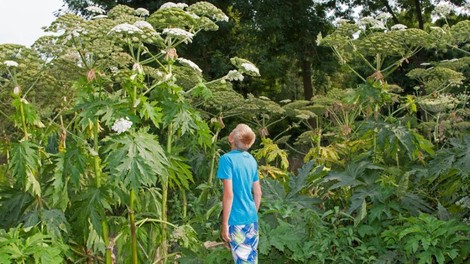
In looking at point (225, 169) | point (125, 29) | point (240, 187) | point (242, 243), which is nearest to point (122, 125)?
point (125, 29)

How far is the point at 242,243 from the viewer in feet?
19.4

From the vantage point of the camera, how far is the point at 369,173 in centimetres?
714

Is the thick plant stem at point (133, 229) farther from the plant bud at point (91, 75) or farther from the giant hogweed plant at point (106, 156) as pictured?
the plant bud at point (91, 75)

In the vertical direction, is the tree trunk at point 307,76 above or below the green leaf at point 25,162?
below

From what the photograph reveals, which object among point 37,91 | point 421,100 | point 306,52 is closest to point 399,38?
point 421,100

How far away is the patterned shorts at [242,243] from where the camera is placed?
588cm

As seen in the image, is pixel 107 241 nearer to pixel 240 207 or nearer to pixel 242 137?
pixel 240 207

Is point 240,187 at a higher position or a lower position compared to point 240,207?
higher

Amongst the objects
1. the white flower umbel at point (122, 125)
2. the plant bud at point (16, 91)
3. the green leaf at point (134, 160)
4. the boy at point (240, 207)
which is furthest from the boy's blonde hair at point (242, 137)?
the plant bud at point (16, 91)

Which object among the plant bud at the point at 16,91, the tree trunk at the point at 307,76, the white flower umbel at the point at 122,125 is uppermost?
the plant bud at the point at 16,91

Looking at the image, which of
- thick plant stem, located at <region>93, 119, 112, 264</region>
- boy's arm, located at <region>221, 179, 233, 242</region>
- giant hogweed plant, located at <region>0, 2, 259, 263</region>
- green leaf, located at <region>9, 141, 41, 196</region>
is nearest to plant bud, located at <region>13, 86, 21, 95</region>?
giant hogweed plant, located at <region>0, 2, 259, 263</region>

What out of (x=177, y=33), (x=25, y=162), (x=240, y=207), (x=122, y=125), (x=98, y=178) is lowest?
(x=240, y=207)

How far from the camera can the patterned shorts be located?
19.3ft

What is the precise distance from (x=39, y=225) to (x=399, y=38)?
4229 millimetres
